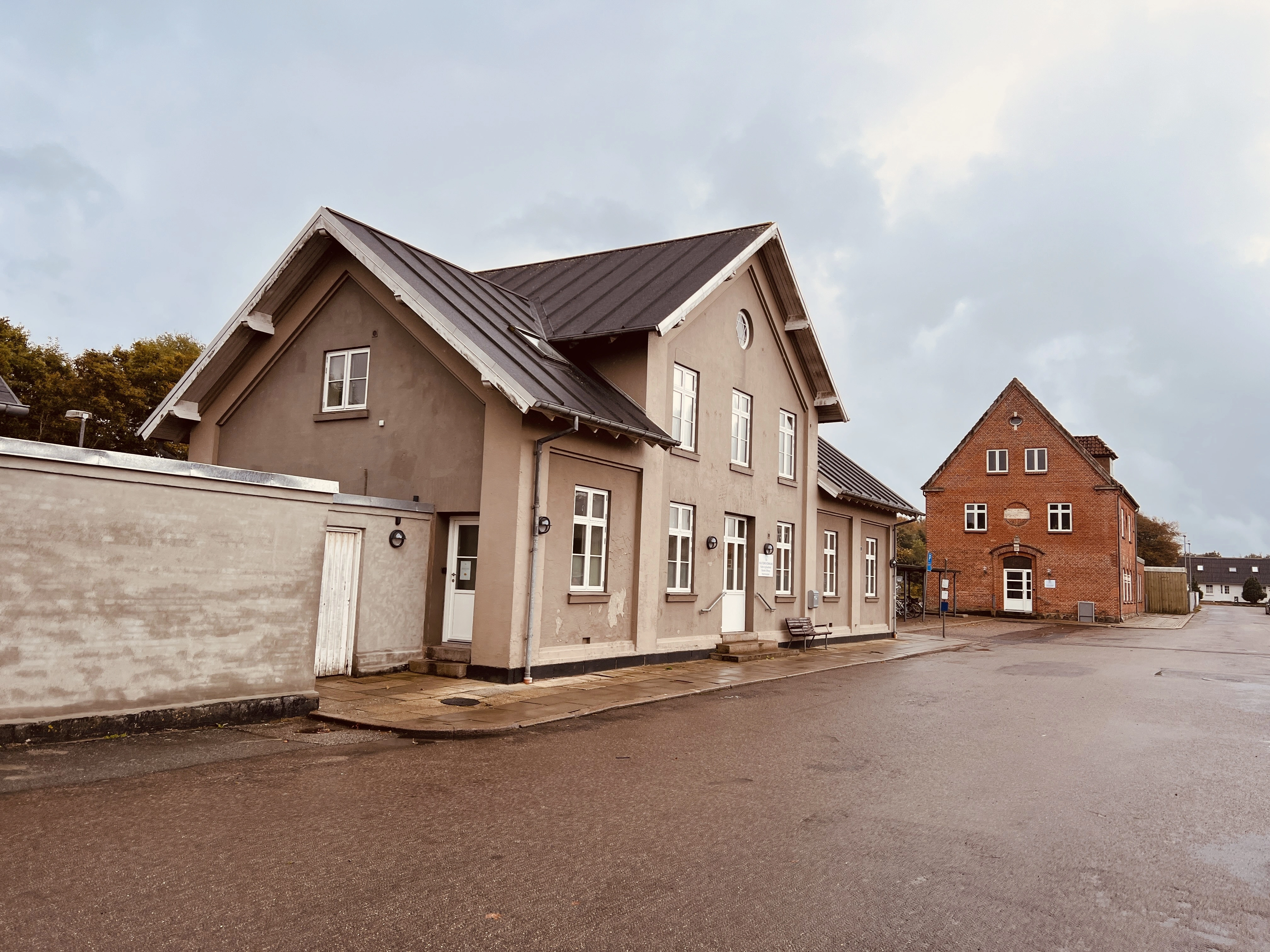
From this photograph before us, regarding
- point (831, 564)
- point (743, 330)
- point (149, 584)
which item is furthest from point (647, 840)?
point (831, 564)

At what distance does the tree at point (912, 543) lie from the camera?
7119 cm

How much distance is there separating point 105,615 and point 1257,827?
31.2 feet

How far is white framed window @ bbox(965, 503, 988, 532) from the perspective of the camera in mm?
45000

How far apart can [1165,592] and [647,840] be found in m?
59.3

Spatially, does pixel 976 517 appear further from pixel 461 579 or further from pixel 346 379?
pixel 346 379

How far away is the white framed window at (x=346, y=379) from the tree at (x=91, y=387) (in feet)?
57.8

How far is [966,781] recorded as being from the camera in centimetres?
751

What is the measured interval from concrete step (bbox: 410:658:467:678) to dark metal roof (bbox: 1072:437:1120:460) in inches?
1571

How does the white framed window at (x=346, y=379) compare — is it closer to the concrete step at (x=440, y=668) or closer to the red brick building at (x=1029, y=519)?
the concrete step at (x=440, y=668)

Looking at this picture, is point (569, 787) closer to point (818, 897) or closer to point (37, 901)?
point (818, 897)

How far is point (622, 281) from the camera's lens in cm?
1820

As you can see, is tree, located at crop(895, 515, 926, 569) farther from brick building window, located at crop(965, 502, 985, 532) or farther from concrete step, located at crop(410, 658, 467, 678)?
concrete step, located at crop(410, 658, 467, 678)

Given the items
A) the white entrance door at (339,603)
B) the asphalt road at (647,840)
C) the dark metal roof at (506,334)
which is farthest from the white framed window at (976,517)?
the white entrance door at (339,603)

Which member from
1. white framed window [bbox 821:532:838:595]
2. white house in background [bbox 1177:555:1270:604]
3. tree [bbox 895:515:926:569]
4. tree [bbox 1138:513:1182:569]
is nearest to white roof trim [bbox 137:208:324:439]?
white framed window [bbox 821:532:838:595]
